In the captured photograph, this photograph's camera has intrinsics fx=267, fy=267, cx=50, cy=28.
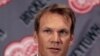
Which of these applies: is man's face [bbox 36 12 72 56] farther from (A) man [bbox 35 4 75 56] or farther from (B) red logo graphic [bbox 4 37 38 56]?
(B) red logo graphic [bbox 4 37 38 56]

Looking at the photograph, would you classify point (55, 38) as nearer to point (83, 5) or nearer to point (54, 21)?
point (54, 21)

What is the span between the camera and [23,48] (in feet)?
4.12

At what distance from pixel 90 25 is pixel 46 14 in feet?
1.93

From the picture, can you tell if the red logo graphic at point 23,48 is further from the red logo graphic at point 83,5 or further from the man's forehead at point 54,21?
the man's forehead at point 54,21

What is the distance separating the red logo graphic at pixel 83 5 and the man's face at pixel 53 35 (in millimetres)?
565

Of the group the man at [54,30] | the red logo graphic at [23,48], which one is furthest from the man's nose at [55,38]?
the red logo graphic at [23,48]

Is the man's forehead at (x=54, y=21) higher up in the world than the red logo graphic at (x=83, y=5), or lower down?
lower down

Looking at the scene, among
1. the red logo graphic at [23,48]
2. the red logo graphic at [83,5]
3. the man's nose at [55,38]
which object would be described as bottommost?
the man's nose at [55,38]

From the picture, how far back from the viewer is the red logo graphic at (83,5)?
1.28 m

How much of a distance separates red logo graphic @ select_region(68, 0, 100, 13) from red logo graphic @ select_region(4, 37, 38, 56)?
26cm

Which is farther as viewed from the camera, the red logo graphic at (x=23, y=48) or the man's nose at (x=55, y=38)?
the red logo graphic at (x=23, y=48)

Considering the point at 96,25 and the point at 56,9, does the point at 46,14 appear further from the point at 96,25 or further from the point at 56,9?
the point at 96,25

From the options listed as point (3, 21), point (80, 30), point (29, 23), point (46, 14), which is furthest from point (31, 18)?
point (46, 14)

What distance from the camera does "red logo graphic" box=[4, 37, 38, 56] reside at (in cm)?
124
